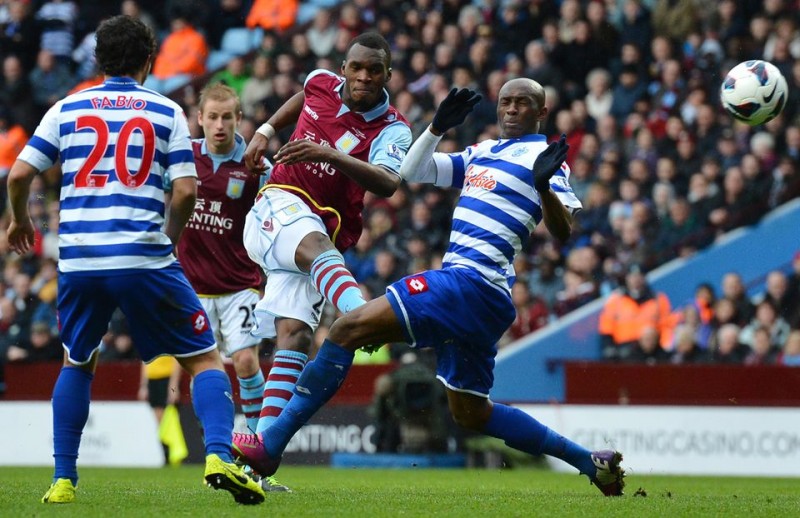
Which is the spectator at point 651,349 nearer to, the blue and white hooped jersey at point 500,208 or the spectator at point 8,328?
the blue and white hooped jersey at point 500,208

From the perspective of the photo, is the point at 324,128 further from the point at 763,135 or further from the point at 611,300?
the point at 763,135

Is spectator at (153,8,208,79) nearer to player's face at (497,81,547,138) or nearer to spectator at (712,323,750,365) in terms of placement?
spectator at (712,323,750,365)

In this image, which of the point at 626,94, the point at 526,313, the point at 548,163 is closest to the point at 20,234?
the point at 548,163

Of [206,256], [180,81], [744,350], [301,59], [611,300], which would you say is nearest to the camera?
[206,256]

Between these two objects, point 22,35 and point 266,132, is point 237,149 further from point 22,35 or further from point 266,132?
point 22,35

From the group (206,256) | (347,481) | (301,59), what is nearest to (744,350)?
(347,481)

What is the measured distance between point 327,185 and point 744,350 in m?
7.15

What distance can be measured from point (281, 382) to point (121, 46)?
7.26ft

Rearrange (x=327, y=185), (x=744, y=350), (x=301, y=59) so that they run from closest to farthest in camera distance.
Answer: (x=327, y=185) < (x=744, y=350) < (x=301, y=59)

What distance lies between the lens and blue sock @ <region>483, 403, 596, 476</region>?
24.2 feet

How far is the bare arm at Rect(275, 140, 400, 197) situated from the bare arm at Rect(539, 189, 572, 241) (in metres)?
0.99

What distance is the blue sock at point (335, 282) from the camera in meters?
6.99

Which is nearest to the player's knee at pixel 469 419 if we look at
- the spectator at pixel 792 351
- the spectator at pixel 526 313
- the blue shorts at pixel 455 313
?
the blue shorts at pixel 455 313

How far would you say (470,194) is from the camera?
7180mm
